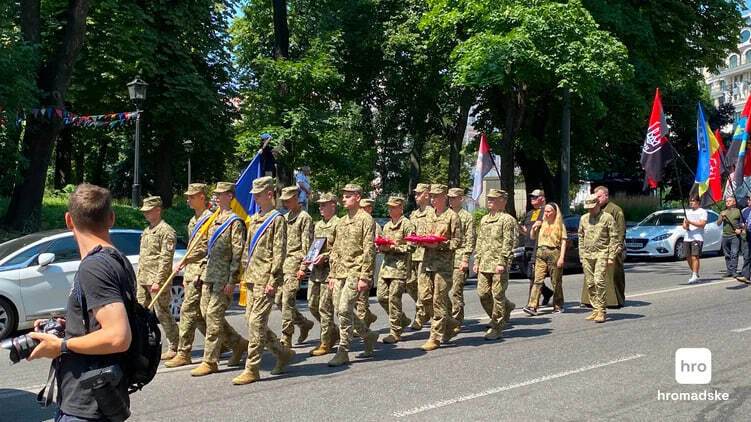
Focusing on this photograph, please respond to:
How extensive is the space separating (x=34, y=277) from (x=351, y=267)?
4.94m

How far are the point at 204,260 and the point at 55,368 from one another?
16.0ft

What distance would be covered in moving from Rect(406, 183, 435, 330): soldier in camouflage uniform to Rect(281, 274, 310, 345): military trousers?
1.60 m

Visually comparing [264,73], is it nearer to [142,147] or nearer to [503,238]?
[142,147]

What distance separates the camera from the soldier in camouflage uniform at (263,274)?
756 cm

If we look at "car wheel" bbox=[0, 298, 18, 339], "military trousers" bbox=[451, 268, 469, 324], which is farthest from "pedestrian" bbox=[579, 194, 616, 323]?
"car wheel" bbox=[0, 298, 18, 339]

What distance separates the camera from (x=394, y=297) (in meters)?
9.54

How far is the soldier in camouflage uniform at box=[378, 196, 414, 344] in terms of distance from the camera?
9570 mm

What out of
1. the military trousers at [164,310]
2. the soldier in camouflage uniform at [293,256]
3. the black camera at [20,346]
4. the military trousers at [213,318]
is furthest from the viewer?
the soldier in camouflage uniform at [293,256]

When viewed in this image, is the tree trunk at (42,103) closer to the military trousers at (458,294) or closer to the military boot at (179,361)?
the military boot at (179,361)

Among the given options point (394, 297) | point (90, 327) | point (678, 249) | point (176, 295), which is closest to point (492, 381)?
point (394, 297)

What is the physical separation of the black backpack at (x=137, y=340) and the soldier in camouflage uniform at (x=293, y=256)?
5.24 m

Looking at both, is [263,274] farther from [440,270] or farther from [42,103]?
[42,103]

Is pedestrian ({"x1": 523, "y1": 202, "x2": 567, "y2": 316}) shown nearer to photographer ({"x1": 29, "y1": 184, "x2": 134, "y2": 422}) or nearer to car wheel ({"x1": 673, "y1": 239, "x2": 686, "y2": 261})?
photographer ({"x1": 29, "y1": 184, "x2": 134, "y2": 422})

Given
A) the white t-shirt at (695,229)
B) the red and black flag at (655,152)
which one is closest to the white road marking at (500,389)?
the white t-shirt at (695,229)
